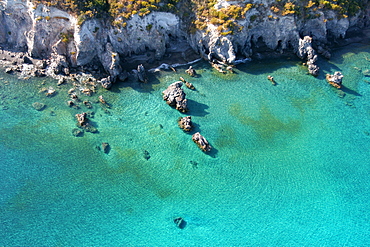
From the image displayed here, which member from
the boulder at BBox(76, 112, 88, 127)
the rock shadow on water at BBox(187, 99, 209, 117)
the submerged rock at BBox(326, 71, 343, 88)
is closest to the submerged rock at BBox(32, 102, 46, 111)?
the boulder at BBox(76, 112, 88, 127)

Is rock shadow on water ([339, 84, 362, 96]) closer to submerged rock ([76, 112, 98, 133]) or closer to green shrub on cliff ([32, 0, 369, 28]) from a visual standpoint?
green shrub on cliff ([32, 0, 369, 28])

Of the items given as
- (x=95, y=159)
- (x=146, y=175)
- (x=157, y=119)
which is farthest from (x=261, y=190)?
(x=95, y=159)

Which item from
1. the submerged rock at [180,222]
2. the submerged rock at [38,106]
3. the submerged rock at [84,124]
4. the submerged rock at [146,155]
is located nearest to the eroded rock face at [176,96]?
the submerged rock at [146,155]

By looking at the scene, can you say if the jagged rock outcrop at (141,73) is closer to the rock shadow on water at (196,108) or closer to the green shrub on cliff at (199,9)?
the green shrub on cliff at (199,9)

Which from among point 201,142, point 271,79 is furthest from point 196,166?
point 271,79

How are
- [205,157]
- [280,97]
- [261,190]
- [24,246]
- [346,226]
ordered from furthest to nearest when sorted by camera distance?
[280,97] → [205,157] → [261,190] → [346,226] → [24,246]

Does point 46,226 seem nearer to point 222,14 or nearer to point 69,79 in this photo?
point 69,79
